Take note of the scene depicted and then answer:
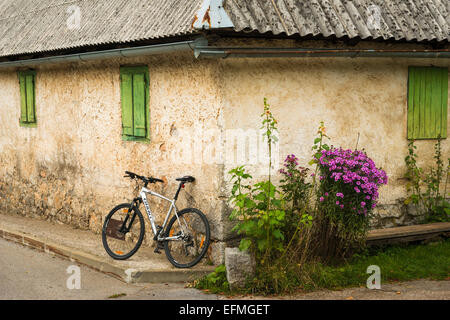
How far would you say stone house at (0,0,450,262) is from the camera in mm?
8086

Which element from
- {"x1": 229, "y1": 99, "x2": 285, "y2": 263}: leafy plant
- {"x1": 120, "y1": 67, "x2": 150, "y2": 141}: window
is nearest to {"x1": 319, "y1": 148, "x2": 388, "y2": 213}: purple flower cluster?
{"x1": 229, "y1": 99, "x2": 285, "y2": 263}: leafy plant

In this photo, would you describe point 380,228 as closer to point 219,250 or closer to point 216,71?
point 219,250

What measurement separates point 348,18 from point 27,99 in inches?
272

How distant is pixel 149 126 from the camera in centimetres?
941

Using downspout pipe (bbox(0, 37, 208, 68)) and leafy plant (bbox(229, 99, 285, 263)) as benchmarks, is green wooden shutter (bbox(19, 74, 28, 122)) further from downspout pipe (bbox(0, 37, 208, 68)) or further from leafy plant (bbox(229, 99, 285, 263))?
leafy plant (bbox(229, 99, 285, 263))

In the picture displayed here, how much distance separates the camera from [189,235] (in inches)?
331

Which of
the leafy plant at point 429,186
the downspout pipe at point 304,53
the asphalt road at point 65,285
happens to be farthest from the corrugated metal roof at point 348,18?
the asphalt road at point 65,285

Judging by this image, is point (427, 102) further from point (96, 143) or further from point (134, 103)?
point (96, 143)

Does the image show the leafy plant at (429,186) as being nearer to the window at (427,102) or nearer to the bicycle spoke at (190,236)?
the window at (427,102)

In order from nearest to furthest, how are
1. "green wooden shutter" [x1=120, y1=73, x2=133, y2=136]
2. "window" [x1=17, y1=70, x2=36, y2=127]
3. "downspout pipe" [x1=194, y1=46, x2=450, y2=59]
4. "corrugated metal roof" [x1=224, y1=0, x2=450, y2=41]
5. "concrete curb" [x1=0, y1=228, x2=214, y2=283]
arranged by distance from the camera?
1. "downspout pipe" [x1=194, y1=46, x2=450, y2=59]
2. "corrugated metal roof" [x1=224, y1=0, x2=450, y2=41]
3. "concrete curb" [x1=0, y1=228, x2=214, y2=283]
4. "green wooden shutter" [x1=120, y1=73, x2=133, y2=136]
5. "window" [x1=17, y1=70, x2=36, y2=127]

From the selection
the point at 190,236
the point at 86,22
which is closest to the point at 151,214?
the point at 190,236

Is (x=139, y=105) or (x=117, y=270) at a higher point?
(x=139, y=105)

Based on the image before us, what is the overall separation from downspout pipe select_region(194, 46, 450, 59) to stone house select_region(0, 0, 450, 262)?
18 millimetres
